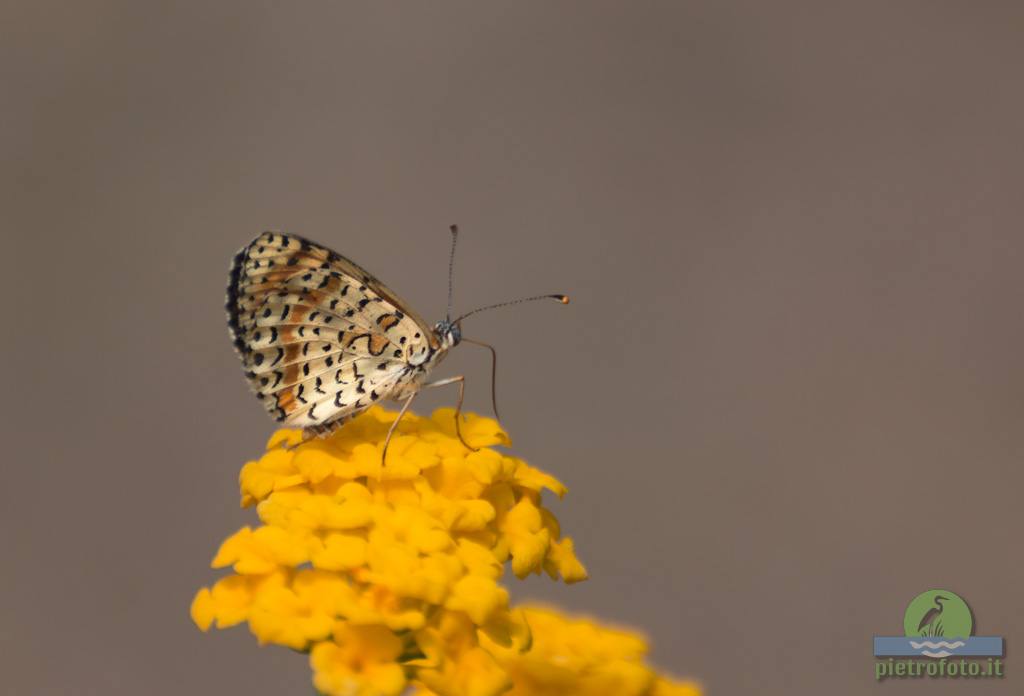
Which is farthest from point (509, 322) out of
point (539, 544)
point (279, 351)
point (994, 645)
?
point (539, 544)

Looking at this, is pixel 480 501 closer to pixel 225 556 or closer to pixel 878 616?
pixel 225 556

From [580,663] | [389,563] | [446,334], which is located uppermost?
[446,334]

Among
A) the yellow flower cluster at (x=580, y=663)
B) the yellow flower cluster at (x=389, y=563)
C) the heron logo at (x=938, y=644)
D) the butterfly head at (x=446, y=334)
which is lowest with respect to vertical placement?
the heron logo at (x=938, y=644)

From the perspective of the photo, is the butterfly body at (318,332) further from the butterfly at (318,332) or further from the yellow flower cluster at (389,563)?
the yellow flower cluster at (389,563)

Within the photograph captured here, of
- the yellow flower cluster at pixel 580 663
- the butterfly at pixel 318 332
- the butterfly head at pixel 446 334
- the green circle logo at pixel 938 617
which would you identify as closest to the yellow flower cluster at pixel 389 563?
the yellow flower cluster at pixel 580 663

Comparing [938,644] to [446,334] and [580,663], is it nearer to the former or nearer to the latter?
[446,334]

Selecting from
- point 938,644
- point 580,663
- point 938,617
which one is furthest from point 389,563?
point 938,617

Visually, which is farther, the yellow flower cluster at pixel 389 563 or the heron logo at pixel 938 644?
the heron logo at pixel 938 644
